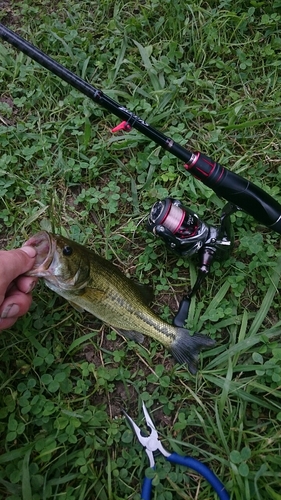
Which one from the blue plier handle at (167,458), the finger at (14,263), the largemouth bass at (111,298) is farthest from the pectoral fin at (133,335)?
the finger at (14,263)

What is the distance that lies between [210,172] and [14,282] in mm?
1294

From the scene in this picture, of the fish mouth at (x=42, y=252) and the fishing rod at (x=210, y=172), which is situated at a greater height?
the fishing rod at (x=210, y=172)

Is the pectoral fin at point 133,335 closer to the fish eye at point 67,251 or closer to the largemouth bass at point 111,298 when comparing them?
the largemouth bass at point 111,298

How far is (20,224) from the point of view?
3.27m

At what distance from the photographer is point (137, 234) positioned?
3225mm

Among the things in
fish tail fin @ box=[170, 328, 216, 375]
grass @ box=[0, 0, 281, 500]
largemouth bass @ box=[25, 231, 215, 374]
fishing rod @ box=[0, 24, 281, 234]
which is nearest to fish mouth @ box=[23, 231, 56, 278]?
largemouth bass @ box=[25, 231, 215, 374]

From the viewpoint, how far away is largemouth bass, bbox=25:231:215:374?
8.52 ft

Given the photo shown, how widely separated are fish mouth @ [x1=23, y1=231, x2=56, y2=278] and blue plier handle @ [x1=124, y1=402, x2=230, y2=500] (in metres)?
1.11

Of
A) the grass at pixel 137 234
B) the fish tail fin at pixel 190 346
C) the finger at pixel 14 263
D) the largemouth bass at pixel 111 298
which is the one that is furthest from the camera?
the fish tail fin at pixel 190 346

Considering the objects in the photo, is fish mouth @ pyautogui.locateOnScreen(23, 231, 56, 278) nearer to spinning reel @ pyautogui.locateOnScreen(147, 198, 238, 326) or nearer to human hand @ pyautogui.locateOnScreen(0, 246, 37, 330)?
human hand @ pyautogui.locateOnScreen(0, 246, 37, 330)

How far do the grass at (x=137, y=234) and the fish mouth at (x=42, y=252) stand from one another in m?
0.50

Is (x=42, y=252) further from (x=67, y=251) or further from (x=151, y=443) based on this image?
(x=151, y=443)

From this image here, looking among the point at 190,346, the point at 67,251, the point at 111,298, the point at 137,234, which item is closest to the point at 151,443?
the point at 190,346

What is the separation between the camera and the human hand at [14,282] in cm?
236
